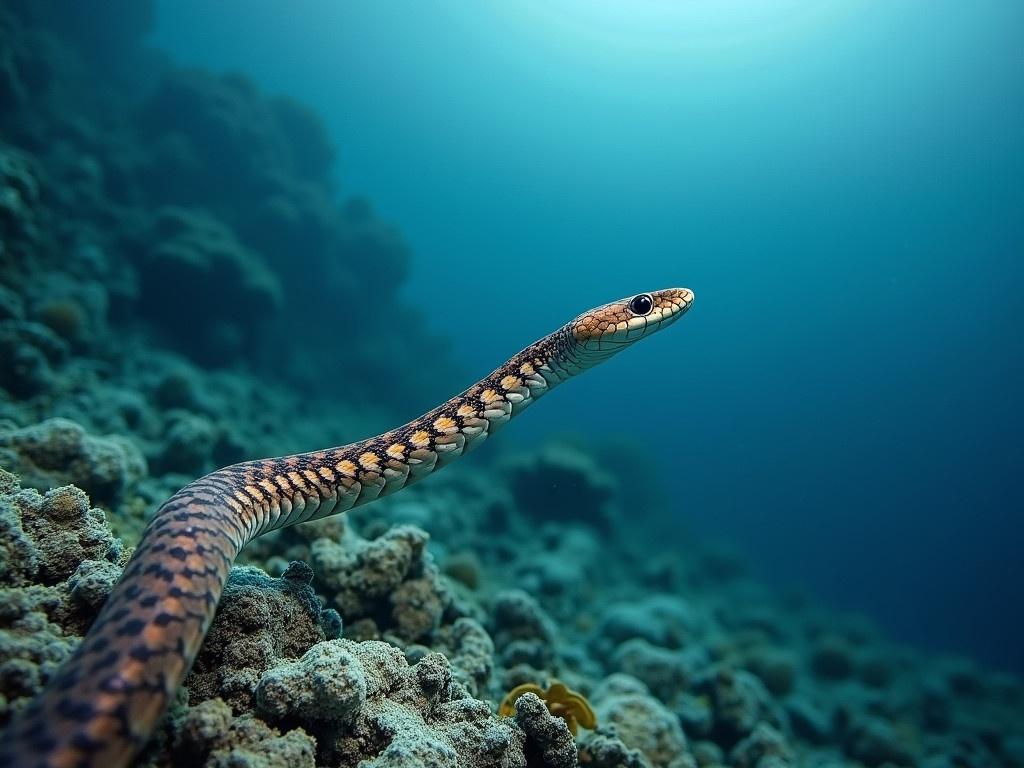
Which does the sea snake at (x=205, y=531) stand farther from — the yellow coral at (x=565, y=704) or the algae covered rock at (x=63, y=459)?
the algae covered rock at (x=63, y=459)

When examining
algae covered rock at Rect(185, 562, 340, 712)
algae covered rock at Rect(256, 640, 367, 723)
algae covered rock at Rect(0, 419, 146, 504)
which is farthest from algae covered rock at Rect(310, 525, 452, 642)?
algae covered rock at Rect(0, 419, 146, 504)

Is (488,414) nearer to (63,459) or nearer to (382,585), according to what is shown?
(382,585)

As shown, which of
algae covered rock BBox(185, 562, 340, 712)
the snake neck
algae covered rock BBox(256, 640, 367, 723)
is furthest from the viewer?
algae covered rock BBox(185, 562, 340, 712)

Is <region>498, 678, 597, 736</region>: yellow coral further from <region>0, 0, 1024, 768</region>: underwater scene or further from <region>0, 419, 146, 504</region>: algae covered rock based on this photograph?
<region>0, 419, 146, 504</region>: algae covered rock

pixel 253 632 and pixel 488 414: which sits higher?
pixel 488 414

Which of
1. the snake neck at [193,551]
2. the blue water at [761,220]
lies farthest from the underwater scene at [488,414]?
the blue water at [761,220]

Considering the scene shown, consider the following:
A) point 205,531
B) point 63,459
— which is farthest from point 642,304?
point 63,459

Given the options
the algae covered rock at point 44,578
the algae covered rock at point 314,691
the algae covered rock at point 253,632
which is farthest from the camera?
the algae covered rock at point 253,632

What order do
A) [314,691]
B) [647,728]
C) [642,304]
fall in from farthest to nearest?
1. [647,728]
2. [642,304]
3. [314,691]
